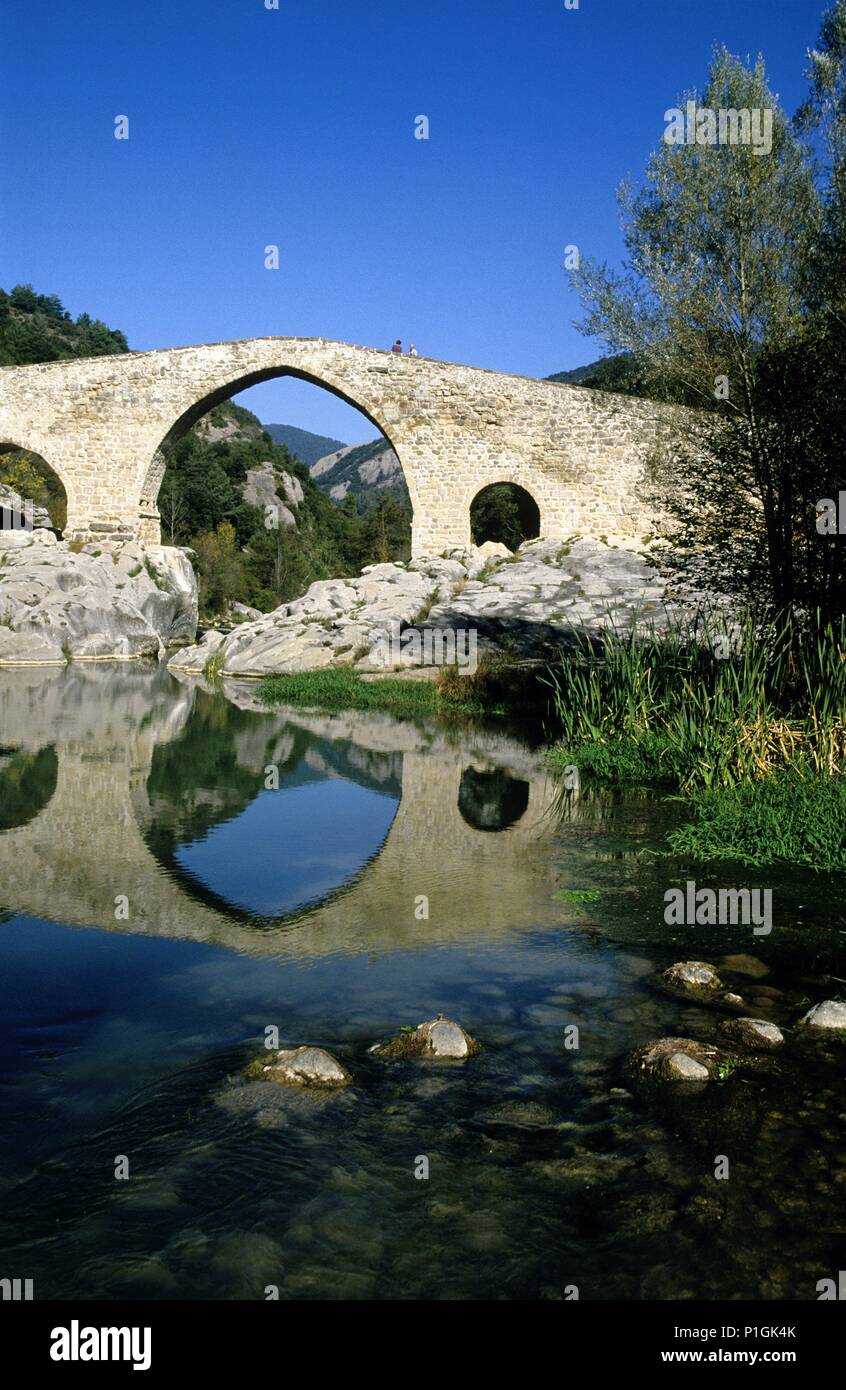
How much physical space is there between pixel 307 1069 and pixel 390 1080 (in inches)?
11.6

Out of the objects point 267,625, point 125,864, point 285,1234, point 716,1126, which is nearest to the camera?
point 285,1234

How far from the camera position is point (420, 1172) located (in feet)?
10.00

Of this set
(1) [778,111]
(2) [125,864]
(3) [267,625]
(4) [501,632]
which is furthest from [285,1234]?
(3) [267,625]

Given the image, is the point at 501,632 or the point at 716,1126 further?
the point at 501,632

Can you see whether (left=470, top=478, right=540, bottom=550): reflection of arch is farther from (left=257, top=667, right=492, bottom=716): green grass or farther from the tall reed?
the tall reed

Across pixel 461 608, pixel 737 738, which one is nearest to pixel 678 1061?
pixel 737 738

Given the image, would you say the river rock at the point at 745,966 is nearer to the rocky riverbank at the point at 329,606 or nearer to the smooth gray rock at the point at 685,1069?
the smooth gray rock at the point at 685,1069

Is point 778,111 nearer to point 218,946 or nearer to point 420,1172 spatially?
point 218,946

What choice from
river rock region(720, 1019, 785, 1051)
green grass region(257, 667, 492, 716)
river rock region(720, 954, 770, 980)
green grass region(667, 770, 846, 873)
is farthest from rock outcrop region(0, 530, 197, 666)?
river rock region(720, 1019, 785, 1051)

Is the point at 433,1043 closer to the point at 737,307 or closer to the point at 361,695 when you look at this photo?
the point at 737,307

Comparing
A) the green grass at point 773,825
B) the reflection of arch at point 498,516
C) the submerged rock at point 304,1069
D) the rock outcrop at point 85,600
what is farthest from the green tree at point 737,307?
the reflection of arch at point 498,516

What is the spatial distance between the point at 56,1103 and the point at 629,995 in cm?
233

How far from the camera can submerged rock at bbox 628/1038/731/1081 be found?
3590 mm

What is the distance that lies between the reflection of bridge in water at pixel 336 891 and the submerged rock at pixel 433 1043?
114 centimetres
